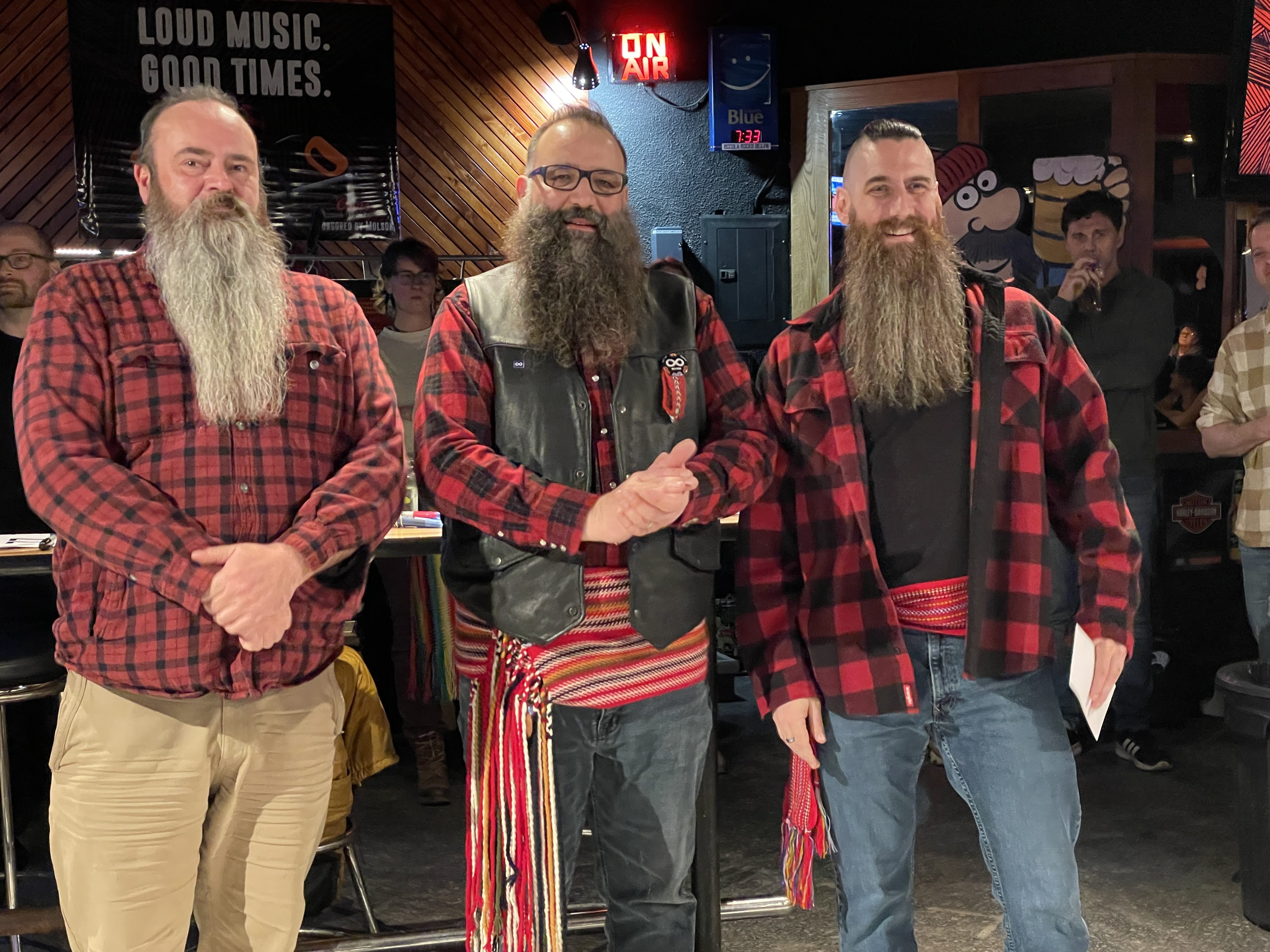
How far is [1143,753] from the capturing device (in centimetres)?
454

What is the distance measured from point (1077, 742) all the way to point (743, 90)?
3747 millimetres

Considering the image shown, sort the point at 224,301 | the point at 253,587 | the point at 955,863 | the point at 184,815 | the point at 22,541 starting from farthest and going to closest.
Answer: the point at 955,863 < the point at 22,541 < the point at 224,301 < the point at 184,815 < the point at 253,587

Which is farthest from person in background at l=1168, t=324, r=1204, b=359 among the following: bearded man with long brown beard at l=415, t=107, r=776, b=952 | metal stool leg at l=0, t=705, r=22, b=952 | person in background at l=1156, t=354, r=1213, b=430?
metal stool leg at l=0, t=705, r=22, b=952

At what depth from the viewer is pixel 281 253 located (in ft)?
7.37

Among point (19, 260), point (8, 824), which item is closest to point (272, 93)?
point (19, 260)

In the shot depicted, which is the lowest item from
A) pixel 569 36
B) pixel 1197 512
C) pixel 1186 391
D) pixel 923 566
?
pixel 1197 512

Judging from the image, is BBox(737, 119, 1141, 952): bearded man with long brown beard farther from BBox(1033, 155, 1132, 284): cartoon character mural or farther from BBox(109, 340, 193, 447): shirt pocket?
BBox(1033, 155, 1132, 284): cartoon character mural

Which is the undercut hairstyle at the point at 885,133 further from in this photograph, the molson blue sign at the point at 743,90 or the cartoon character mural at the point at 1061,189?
the molson blue sign at the point at 743,90

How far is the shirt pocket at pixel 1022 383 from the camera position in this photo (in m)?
2.14

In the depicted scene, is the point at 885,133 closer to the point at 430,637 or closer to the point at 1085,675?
the point at 1085,675

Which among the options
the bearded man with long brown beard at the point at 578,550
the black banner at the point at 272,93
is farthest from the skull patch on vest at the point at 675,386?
the black banner at the point at 272,93

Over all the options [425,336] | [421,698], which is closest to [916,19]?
[425,336]

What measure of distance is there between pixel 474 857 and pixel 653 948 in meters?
0.39

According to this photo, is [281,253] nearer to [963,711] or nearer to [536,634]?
[536,634]
